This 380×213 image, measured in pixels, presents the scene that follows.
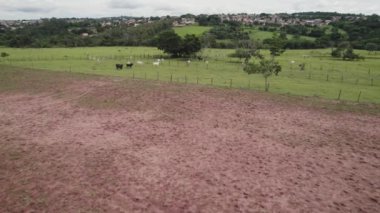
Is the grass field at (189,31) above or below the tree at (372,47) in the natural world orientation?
above

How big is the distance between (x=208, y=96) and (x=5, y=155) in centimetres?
1399

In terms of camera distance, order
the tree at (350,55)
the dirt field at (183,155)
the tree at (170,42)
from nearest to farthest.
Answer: the dirt field at (183,155) → the tree at (170,42) → the tree at (350,55)

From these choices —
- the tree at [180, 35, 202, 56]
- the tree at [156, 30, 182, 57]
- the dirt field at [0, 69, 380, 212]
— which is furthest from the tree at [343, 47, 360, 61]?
the dirt field at [0, 69, 380, 212]

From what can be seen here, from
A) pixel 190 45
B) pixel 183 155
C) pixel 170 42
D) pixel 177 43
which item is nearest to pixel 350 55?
pixel 190 45

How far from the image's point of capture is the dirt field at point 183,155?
10016 millimetres

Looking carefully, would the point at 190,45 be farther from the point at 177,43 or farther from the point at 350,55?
the point at 350,55

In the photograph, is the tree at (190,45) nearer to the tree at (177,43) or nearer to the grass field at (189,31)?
the tree at (177,43)

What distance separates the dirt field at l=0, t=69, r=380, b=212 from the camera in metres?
10.0

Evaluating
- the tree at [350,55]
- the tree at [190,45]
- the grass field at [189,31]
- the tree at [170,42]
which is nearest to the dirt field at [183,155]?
the tree at [190,45]

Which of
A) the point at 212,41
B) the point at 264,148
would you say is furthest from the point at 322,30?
the point at 264,148

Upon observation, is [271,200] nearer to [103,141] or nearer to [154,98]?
[103,141]

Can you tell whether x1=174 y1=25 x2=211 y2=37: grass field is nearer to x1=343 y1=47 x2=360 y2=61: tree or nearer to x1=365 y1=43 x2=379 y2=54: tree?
x1=365 y1=43 x2=379 y2=54: tree

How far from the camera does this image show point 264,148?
47.2 feet

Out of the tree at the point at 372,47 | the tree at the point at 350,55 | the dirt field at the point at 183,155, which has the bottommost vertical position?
the dirt field at the point at 183,155
